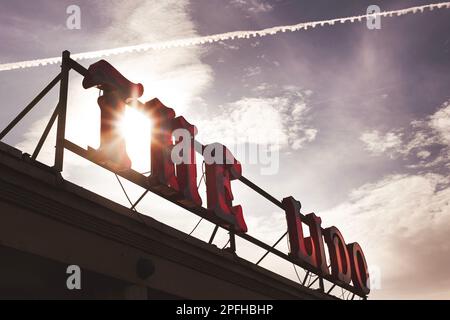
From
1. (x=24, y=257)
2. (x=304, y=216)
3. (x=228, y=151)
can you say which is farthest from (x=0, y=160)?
(x=304, y=216)

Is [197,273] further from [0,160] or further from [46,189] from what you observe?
[0,160]

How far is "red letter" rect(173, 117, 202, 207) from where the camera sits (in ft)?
45.9

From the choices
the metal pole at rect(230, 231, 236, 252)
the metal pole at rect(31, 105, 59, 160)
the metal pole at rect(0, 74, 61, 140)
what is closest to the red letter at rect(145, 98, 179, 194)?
the metal pole at rect(31, 105, 59, 160)

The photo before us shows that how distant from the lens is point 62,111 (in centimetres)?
1155

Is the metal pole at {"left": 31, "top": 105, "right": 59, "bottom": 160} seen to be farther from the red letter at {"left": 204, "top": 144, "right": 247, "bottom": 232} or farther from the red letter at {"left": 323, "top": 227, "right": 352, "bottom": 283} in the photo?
the red letter at {"left": 323, "top": 227, "right": 352, "bottom": 283}

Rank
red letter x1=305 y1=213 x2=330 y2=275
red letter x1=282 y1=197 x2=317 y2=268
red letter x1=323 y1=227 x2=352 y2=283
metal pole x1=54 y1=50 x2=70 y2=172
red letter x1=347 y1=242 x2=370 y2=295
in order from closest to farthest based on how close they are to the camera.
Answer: metal pole x1=54 y1=50 x2=70 y2=172
red letter x1=282 y1=197 x2=317 y2=268
red letter x1=305 y1=213 x2=330 y2=275
red letter x1=323 y1=227 x2=352 y2=283
red letter x1=347 y1=242 x2=370 y2=295

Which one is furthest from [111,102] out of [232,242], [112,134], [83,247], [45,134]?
[232,242]

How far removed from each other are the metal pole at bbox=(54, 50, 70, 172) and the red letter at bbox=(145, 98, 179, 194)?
261 centimetres

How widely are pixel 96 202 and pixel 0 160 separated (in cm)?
225

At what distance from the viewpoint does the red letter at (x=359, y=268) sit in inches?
965

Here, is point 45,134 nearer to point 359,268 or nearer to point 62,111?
point 62,111

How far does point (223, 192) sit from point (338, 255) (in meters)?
9.27

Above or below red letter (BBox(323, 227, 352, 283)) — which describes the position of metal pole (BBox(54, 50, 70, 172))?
above

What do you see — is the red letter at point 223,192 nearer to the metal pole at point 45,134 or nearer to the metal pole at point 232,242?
the metal pole at point 232,242
